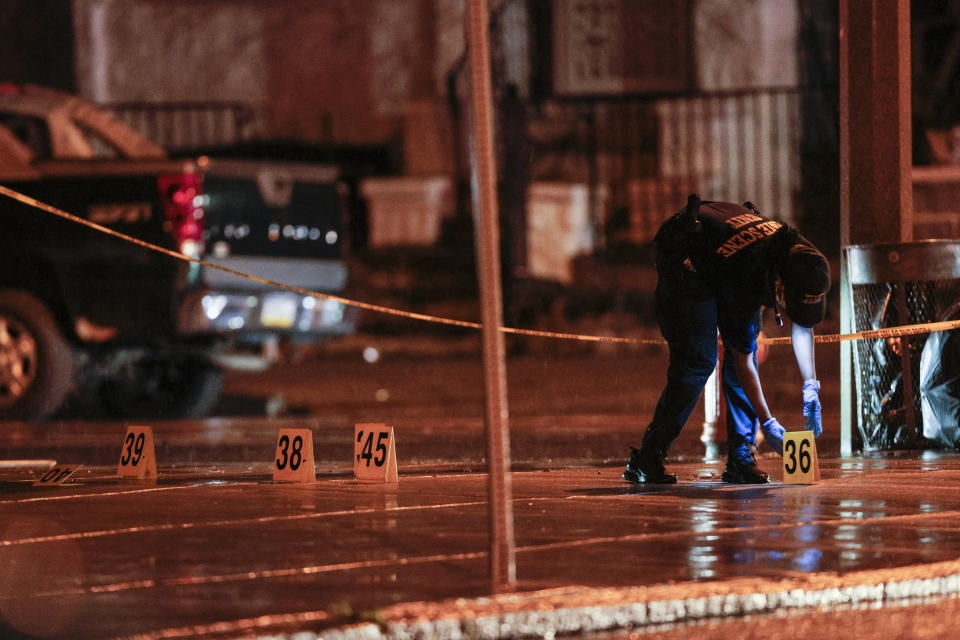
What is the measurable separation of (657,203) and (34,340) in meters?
8.95

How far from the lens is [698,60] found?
62.8ft

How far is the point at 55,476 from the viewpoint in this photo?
7.65 metres

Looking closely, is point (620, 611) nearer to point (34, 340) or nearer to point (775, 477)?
point (775, 477)

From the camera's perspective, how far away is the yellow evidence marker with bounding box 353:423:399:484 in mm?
7535

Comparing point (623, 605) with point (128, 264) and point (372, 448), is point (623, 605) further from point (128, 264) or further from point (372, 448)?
point (128, 264)

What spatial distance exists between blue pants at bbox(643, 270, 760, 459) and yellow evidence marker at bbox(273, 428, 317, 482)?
1.66m

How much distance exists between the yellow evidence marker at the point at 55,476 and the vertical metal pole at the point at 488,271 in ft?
11.7

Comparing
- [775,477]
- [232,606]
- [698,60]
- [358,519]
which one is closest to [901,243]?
[775,477]

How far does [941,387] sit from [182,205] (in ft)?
17.3

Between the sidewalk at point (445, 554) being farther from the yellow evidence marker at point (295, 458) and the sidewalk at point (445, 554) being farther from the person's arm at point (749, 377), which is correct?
the person's arm at point (749, 377)

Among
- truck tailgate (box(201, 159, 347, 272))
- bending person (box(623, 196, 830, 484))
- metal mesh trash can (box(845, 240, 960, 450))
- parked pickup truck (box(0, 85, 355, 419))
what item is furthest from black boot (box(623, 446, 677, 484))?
truck tailgate (box(201, 159, 347, 272))

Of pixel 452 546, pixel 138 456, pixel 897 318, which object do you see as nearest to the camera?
pixel 452 546

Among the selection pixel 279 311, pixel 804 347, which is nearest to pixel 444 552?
pixel 804 347

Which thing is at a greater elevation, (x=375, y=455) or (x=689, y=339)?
(x=689, y=339)
